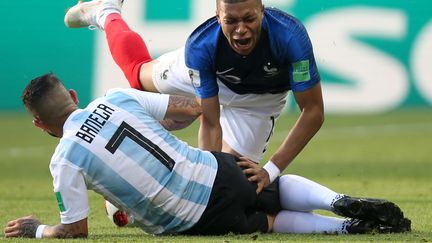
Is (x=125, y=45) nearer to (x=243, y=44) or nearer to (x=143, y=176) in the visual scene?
(x=243, y=44)

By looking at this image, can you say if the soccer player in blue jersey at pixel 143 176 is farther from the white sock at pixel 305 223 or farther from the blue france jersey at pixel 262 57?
the blue france jersey at pixel 262 57

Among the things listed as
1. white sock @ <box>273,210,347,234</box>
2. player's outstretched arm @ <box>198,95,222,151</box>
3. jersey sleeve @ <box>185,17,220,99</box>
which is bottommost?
white sock @ <box>273,210,347,234</box>

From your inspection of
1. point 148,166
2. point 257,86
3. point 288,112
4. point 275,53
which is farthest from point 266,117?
point 288,112

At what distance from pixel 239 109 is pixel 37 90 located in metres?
2.01

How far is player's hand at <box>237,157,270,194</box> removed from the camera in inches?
224

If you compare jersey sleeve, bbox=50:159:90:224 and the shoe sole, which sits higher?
jersey sleeve, bbox=50:159:90:224

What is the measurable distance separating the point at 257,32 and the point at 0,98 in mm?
9080

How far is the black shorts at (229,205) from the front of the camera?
17.9ft

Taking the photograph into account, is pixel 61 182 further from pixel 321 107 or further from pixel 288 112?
pixel 288 112

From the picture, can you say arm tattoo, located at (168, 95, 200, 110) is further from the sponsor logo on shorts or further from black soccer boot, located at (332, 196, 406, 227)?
black soccer boot, located at (332, 196, 406, 227)

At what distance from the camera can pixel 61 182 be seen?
5.18 m

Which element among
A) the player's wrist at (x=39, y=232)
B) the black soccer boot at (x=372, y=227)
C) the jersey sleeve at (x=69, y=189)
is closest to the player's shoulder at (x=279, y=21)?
the black soccer boot at (x=372, y=227)

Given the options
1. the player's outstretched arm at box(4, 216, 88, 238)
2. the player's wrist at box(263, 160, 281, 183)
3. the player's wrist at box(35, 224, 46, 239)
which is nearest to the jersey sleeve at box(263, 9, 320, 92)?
the player's wrist at box(263, 160, 281, 183)

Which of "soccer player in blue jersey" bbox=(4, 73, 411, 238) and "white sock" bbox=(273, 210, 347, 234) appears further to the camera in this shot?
"white sock" bbox=(273, 210, 347, 234)
